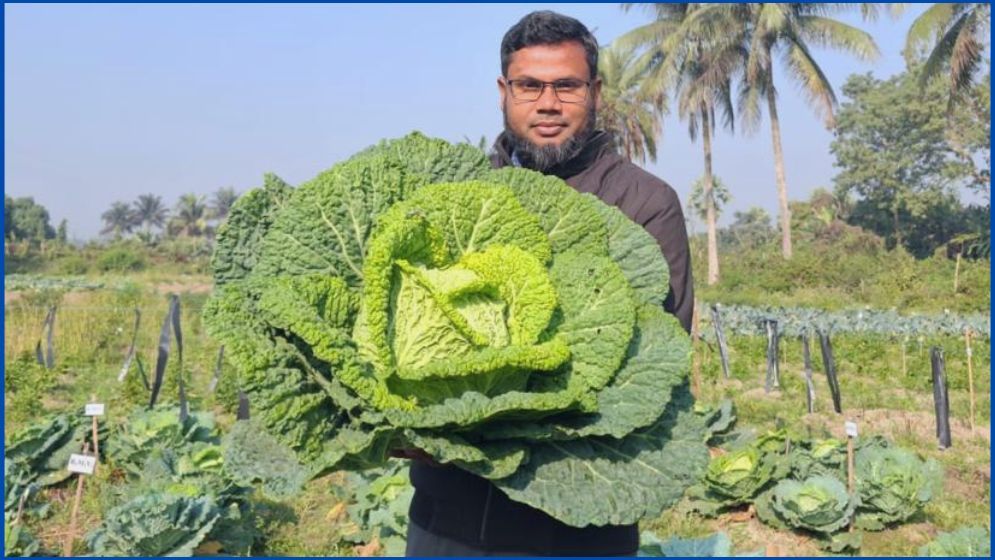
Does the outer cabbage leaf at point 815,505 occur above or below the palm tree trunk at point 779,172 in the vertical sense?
below

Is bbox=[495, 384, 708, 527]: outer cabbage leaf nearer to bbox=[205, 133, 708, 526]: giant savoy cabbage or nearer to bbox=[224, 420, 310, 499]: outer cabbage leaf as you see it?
bbox=[205, 133, 708, 526]: giant savoy cabbage

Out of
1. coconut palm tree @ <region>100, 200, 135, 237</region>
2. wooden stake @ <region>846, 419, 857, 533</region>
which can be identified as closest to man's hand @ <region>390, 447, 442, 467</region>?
wooden stake @ <region>846, 419, 857, 533</region>

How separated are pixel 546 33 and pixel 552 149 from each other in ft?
0.83

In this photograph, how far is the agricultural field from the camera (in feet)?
15.5

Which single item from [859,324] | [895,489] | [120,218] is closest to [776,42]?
[859,324]

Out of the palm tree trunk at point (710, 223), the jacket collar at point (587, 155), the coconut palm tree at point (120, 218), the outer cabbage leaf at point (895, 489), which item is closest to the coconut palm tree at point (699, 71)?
the palm tree trunk at point (710, 223)

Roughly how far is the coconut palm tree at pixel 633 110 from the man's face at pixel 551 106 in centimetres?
2250

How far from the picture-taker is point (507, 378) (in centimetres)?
160

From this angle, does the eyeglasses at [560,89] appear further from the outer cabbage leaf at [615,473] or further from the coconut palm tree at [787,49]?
the coconut palm tree at [787,49]

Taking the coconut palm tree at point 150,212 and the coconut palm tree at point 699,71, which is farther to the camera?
the coconut palm tree at point 150,212

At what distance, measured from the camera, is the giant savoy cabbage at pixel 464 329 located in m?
1.52

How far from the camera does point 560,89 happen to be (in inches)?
72.8

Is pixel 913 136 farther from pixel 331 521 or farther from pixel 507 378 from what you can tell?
pixel 507 378

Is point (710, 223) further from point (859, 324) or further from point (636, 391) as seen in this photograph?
point (636, 391)
